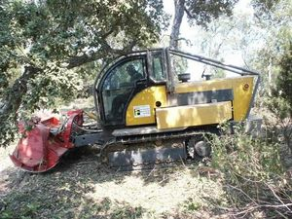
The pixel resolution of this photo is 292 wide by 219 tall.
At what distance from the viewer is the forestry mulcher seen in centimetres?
834

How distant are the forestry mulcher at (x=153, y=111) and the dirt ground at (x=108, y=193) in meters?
0.35

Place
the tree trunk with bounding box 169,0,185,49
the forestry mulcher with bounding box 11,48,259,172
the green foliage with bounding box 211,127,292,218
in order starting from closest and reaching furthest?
1. the green foliage with bounding box 211,127,292,218
2. the forestry mulcher with bounding box 11,48,259,172
3. the tree trunk with bounding box 169,0,185,49

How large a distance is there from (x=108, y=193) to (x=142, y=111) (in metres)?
1.95

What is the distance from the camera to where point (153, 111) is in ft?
28.0

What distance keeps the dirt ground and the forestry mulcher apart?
35cm

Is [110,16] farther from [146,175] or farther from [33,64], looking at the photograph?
[146,175]

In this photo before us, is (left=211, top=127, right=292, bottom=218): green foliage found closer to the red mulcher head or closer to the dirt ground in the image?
the dirt ground

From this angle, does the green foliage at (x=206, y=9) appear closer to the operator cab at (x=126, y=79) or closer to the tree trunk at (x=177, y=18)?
the tree trunk at (x=177, y=18)

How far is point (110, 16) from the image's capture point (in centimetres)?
845

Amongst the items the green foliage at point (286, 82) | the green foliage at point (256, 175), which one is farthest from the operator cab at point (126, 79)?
the green foliage at point (286, 82)

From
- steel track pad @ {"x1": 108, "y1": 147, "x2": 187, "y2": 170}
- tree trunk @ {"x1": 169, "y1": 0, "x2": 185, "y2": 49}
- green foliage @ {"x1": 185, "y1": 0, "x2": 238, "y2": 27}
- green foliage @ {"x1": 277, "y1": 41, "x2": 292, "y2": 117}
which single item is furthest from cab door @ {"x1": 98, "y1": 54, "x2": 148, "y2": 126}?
green foliage @ {"x1": 185, "y1": 0, "x2": 238, "y2": 27}

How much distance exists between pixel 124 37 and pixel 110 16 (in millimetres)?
1634

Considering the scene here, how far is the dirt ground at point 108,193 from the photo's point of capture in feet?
20.7

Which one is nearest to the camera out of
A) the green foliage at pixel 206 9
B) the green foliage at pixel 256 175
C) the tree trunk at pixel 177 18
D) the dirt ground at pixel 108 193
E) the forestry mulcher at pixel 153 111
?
the green foliage at pixel 256 175
